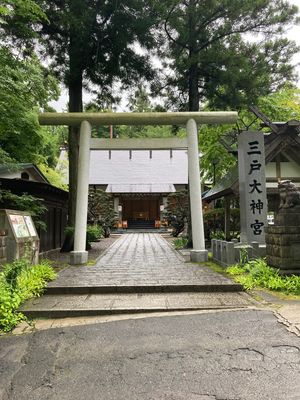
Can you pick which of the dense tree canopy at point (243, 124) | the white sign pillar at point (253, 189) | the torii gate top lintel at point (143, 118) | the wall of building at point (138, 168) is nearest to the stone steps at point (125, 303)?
Answer: the white sign pillar at point (253, 189)

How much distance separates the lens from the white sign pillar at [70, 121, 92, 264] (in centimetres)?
929

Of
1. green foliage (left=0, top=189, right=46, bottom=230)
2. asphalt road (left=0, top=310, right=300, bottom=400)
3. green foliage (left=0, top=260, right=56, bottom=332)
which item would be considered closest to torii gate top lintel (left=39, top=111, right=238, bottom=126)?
green foliage (left=0, top=189, right=46, bottom=230)

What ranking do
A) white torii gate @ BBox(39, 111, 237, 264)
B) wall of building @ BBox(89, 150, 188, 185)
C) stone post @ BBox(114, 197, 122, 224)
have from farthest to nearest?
wall of building @ BBox(89, 150, 188, 185) < stone post @ BBox(114, 197, 122, 224) < white torii gate @ BBox(39, 111, 237, 264)

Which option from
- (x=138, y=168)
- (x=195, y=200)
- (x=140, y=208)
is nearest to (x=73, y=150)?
(x=195, y=200)

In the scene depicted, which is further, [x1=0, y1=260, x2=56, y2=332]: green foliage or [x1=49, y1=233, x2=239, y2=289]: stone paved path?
[x1=49, y1=233, x2=239, y2=289]: stone paved path

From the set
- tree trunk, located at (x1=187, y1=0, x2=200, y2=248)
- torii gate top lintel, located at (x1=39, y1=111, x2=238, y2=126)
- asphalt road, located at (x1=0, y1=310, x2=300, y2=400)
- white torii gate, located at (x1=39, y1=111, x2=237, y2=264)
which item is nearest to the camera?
asphalt road, located at (x1=0, y1=310, x2=300, y2=400)

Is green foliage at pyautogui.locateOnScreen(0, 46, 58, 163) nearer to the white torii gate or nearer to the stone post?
the white torii gate

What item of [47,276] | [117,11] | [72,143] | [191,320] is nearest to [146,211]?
[72,143]

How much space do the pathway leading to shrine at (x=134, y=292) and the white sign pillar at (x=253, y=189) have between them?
1.58 meters

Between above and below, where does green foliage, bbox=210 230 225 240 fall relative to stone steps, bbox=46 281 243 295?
above

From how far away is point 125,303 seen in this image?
542cm

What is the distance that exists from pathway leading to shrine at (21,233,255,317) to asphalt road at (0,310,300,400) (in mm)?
674

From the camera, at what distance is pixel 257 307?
512 cm

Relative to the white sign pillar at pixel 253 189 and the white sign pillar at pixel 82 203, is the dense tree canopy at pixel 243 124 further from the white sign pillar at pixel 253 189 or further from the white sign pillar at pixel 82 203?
the white sign pillar at pixel 82 203
